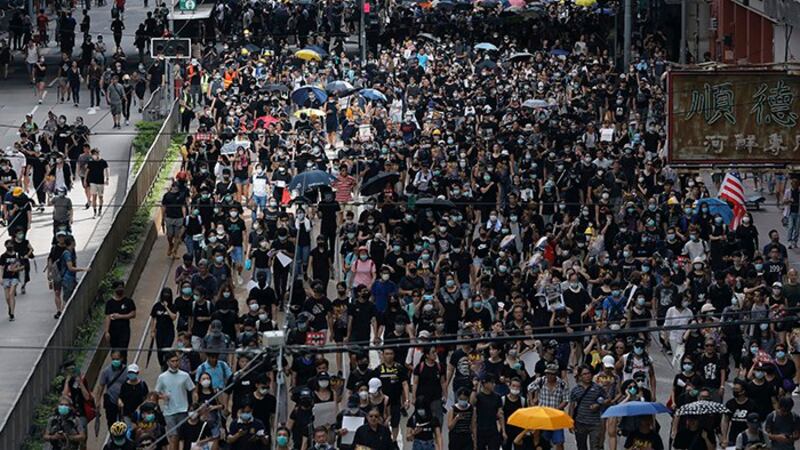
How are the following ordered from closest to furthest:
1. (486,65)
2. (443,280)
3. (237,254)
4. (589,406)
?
(589,406)
(443,280)
(237,254)
(486,65)

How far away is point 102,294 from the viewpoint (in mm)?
30734

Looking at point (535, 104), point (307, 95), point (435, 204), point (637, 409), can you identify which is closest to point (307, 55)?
point (307, 95)

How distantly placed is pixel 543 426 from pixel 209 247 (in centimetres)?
974

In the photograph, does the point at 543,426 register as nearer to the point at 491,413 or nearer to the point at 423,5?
the point at 491,413

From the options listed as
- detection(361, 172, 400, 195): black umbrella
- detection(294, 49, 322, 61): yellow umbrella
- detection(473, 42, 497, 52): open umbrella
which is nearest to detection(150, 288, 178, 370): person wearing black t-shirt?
detection(361, 172, 400, 195): black umbrella

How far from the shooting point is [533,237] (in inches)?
1228

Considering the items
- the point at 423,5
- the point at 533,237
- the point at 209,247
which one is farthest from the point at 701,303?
the point at 423,5

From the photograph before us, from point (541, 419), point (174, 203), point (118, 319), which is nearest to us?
point (541, 419)

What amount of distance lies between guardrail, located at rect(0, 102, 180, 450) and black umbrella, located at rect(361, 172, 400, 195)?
412cm

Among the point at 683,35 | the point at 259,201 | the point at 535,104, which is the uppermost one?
the point at 683,35

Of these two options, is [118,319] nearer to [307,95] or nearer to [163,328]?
[163,328]

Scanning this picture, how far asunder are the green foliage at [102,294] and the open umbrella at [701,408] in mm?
6508

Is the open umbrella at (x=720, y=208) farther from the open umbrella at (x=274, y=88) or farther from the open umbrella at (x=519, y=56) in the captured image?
the open umbrella at (x=519, y=56)

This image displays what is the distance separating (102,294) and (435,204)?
5.25 m
